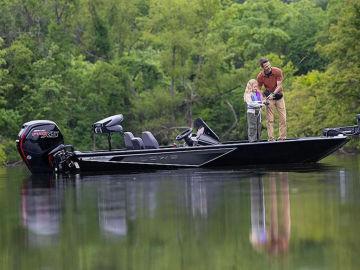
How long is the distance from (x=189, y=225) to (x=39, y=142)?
985 cm

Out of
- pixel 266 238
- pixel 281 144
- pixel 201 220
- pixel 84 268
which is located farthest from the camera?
pixel 281 144

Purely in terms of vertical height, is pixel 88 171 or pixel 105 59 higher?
pixel 105 59

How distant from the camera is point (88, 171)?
1786 cm

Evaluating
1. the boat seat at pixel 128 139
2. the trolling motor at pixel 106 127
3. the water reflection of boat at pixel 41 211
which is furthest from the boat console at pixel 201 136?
the water reflection of boat at pixel 41 211

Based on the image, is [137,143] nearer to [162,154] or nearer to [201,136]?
[162,154]

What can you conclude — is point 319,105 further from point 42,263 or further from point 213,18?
point 42,263

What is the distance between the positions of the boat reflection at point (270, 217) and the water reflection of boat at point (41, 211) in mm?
1908

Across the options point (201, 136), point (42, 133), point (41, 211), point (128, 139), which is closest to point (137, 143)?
point (128, 139)

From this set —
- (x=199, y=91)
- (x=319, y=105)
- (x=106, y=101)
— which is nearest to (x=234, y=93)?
(x=199, y=91)

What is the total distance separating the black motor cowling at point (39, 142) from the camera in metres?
17.9

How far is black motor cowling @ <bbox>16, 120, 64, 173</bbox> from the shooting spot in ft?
58.8

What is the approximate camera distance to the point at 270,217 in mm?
8828

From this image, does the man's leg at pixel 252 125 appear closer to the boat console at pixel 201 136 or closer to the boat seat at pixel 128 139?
the boat console at pixel 201 136

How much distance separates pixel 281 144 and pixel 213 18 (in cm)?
3102
